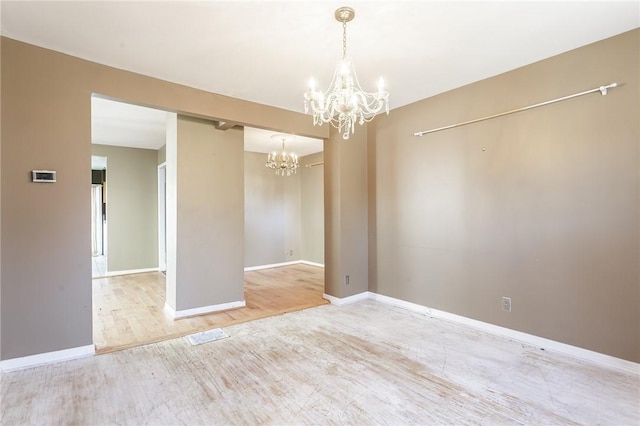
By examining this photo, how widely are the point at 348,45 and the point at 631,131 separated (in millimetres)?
2347

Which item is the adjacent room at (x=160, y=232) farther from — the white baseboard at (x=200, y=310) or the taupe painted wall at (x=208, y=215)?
the taupe painted wall at (x=208, y=215)

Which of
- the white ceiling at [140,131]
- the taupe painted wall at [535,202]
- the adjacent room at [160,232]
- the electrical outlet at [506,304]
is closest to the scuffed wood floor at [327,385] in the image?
the electrical outlet at [506,304]

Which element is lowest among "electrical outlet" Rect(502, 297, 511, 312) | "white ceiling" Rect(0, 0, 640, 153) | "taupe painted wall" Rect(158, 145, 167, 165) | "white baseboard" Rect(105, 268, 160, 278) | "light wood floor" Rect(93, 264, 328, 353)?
"light wood floor" Rect(93, 264, 328, 353)

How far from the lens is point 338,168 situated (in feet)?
14.2

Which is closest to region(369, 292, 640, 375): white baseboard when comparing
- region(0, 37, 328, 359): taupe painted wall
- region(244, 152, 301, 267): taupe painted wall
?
region(0, 37, 328, 359): taupe painted wall

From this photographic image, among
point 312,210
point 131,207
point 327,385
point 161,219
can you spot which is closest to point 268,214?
point 312,210

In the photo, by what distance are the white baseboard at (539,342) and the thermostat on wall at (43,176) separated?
13.0ft

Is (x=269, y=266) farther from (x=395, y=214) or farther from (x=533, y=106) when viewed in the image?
(x=533, y=106)

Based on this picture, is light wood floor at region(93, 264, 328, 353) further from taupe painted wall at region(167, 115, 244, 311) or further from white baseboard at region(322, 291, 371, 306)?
taupe painted wall at region(167, 115, 244, 311)

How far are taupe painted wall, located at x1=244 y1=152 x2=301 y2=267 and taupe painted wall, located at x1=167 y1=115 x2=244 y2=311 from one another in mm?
2901

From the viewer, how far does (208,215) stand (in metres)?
3.92

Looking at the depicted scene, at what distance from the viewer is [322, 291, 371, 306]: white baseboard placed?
428 centimetres

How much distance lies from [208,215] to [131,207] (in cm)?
357

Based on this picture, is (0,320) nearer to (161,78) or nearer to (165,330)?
(165,330)
